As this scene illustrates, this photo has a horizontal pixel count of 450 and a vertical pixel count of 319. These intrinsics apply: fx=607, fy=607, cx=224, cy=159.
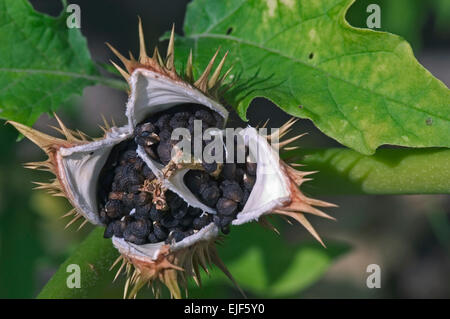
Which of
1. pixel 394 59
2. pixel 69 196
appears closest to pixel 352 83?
pixel 394 59

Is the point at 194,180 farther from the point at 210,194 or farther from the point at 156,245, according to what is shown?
the point at 156,245

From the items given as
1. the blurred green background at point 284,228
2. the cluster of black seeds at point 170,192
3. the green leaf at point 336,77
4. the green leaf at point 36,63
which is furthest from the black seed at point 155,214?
the blurred green background at point 284,228

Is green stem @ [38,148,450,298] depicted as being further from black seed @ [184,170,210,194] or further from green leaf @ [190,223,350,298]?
green leaf @ [190,223,350,298]

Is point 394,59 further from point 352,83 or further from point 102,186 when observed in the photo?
point 102,186

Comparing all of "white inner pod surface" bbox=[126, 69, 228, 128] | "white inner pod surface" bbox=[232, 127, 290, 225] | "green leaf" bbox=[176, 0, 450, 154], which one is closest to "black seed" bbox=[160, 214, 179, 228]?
"white inner pod surface" bbox=[232, 127, 290, 225]

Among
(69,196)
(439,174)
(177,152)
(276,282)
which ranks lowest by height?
(276,282)

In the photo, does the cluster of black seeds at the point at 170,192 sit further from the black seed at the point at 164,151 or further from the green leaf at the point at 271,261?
the green leaf at the point at 271,261
